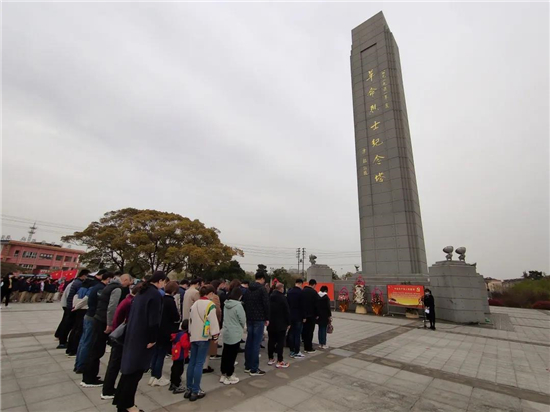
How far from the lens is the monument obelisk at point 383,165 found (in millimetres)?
15406

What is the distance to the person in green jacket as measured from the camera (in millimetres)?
4469

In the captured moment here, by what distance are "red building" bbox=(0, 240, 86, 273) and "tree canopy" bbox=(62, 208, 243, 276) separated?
64.5 feet

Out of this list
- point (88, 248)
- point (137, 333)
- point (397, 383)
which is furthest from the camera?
point (88, 248)

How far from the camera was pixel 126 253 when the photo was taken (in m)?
26.0

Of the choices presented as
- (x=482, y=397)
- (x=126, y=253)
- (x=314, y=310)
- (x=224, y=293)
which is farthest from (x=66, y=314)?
(x=126, y=253)

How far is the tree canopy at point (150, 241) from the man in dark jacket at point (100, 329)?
2190 cm

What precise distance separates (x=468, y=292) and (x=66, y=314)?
51.0 feet

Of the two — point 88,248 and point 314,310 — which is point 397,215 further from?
point 88,248

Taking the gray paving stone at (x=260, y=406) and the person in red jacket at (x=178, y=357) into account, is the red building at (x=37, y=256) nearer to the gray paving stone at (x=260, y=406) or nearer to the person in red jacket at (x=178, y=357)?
the person in red jacket at (x=178, y=357)

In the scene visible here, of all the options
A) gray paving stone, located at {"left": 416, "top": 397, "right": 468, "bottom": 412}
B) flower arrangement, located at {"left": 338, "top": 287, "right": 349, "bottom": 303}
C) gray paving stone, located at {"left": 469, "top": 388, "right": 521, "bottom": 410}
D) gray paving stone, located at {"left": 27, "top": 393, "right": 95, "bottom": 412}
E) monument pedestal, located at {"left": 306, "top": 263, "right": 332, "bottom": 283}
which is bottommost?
gray paving stone, located at {"left": 27, "top": 393, "right": 95, "bottom": 412}

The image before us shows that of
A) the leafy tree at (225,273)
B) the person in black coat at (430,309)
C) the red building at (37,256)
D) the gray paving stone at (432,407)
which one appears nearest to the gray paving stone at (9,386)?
the gray paving stone at (432,407)

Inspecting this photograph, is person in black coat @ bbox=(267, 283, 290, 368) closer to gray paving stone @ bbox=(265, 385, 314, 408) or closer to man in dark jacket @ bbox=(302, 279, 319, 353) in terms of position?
man in dark jacket @ bbox=(302, 279, 319, 353)

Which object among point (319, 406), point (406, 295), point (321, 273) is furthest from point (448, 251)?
point (319, 406)

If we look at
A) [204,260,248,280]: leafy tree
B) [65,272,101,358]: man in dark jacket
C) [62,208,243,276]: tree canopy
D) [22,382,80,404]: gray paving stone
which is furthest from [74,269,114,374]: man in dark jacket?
[204,260,248,280]: leafy tree
